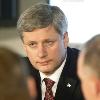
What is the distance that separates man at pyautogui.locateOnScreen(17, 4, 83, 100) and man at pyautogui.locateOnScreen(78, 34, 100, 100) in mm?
813

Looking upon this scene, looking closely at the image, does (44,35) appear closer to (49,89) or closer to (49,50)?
(49,50)

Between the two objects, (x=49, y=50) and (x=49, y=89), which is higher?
(x=49, y=50)

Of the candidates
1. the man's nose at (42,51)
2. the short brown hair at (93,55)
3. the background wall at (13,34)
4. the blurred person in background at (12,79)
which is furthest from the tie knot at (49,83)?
the background wall at (13,34)

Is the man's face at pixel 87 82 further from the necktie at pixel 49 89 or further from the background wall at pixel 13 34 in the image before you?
the background wall at pixel 13 34

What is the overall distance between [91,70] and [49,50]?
0.90 m

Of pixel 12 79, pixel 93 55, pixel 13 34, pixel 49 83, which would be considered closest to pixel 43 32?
pixel 49 83

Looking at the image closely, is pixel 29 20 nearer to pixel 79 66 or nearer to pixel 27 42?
pixel 27 42

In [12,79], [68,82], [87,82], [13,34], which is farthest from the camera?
[13,34]

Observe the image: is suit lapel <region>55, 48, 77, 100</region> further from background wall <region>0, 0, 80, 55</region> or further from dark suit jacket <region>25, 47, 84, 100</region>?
background wall <region>0, 0, 80, 55</region>

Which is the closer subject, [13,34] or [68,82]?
Result: [68,82]

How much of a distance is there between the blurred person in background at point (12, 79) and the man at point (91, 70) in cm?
18

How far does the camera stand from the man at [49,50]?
1979 mm

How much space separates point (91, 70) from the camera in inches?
43.5

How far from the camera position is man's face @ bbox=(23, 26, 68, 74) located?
1977 millimetres
